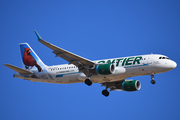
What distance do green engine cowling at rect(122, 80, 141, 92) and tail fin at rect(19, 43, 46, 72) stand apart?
13.8 metres

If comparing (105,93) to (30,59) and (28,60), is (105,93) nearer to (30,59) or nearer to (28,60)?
(30,59)

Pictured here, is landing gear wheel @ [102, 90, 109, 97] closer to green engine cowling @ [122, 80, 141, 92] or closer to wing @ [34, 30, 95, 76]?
green engine cowling @ [122, 80, 141, 92]

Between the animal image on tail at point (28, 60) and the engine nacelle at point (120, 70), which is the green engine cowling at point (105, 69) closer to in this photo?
the engine nacelle at point (120, 70)

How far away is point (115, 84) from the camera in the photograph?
48344 mm

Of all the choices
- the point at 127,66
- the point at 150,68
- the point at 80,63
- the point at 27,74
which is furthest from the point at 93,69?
the point at 27,74

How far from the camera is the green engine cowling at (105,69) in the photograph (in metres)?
40.0

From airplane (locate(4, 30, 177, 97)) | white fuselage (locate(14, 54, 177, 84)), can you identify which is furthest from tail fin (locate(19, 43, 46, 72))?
white fuselage (locate(14, 54, 177, 84))

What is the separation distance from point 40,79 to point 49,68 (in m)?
2.35

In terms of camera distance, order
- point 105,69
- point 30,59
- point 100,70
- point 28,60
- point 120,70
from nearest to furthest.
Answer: point 105,69 < point 100,70 < point 120,70 < point 28,60 < point 30,59

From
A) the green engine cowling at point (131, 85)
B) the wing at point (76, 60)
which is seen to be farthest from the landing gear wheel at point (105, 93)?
the wing at point (76, 60)

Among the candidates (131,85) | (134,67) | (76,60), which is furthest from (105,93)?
(76,60)

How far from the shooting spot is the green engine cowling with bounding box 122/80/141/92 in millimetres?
46156

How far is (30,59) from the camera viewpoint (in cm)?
5000

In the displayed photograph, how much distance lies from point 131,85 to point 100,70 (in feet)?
26.8
